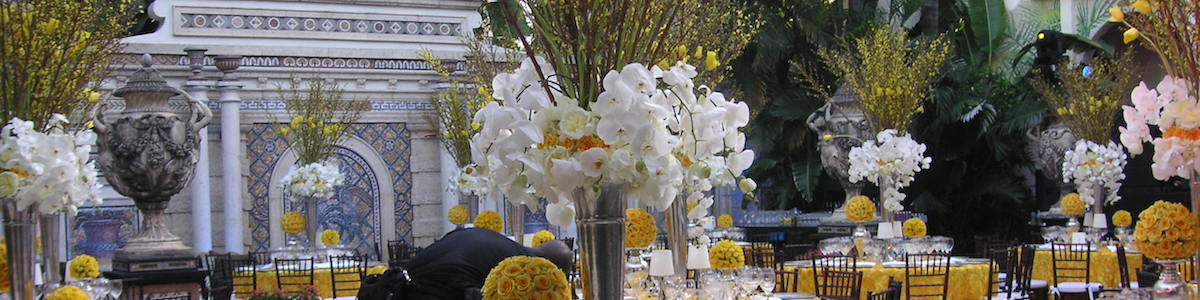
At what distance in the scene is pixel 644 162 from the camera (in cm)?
271

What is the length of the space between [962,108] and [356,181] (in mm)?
6484

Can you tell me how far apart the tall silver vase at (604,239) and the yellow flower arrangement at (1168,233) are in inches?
68.6

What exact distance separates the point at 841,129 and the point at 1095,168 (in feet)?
8.96

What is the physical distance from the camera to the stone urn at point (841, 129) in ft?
42.9

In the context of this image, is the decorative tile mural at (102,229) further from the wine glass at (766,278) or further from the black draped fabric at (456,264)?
the black draped fabric at (456,264)

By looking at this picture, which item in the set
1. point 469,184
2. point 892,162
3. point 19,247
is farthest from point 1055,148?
point 19,247

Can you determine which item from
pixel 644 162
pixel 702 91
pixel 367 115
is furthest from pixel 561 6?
pixel 367 115

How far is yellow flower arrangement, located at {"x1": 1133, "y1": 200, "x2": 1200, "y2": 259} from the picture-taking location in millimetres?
3803

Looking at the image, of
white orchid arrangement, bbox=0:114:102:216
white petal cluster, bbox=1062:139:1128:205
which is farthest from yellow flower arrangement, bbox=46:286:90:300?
white petal cluster, bbox=1062:139:1128:205

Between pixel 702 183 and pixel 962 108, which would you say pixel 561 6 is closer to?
pixel 702 183

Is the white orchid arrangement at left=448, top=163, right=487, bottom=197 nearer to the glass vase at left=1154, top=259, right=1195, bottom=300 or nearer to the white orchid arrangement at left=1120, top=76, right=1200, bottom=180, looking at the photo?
the glass vase at left=1154, top=259, right=1195, bottom=300

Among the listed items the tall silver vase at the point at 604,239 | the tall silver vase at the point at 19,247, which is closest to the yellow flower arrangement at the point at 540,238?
the tall silver vase at the point at 19,247

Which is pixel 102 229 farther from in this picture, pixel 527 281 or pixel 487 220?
pixel 527 281

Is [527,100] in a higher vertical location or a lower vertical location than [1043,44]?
lower
